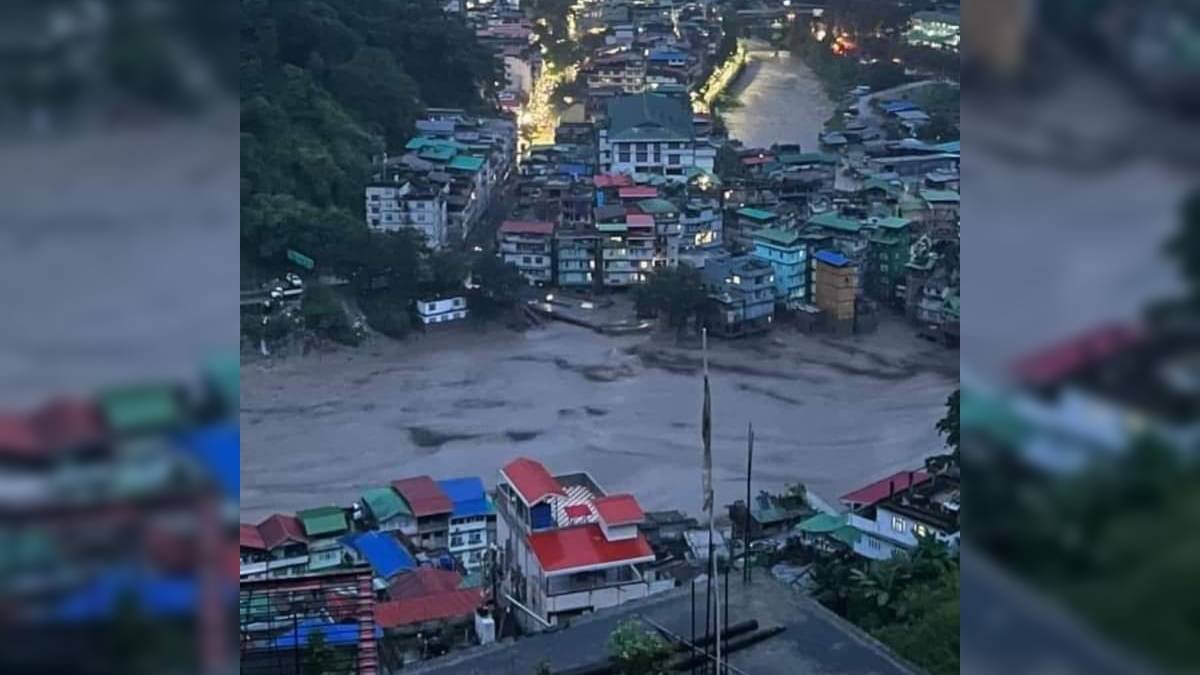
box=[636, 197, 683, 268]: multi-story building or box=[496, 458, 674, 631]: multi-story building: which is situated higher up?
box=[636, 197, 683, 268]: multi-story building

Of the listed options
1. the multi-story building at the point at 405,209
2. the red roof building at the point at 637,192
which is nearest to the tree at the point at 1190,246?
the multi-story building at the point at 405,209

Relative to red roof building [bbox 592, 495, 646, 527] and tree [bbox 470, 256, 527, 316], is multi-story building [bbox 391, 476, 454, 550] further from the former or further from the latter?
tree [bbox 470, 256, 527, 316]

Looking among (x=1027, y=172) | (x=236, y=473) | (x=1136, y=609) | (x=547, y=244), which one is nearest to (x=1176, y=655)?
(x=1136, y=609)

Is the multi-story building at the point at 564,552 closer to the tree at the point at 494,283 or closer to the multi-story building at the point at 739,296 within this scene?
the multi-story building at the point at 739,296

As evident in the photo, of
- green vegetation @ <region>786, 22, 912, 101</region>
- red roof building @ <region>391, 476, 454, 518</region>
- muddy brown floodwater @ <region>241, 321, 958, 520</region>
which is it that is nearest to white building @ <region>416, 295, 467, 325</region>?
muddy brown floodwater @ <region>241, 321, 958, 520</region>

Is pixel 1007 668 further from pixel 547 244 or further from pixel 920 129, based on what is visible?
pixel 920 129
